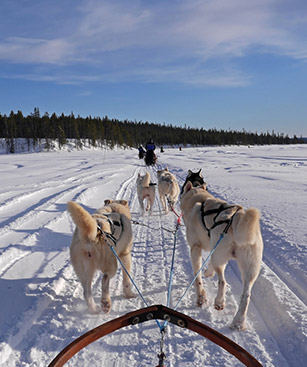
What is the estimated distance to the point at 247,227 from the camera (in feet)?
7.90

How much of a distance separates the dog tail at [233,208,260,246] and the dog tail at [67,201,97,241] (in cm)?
130

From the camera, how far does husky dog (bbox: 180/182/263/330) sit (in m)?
2.46

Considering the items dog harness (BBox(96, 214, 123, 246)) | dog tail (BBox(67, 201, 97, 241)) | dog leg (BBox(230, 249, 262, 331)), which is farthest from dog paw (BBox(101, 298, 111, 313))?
dog leg (BBox(230, 249, 262, 331))

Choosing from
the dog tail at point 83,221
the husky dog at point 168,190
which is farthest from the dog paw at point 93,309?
the husky dog at point 168,190

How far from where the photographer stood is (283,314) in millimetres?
2803

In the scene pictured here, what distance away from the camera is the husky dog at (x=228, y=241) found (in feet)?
8.08

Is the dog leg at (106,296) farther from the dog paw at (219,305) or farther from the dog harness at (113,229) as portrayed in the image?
the dog paw at (219,305)

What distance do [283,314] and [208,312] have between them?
733 millimetres

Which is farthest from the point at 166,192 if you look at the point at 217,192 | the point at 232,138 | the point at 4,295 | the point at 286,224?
the point at 232,138

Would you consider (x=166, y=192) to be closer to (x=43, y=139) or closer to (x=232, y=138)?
(x=43, y=139)

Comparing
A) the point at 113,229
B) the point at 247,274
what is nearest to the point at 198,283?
the point at 247,274

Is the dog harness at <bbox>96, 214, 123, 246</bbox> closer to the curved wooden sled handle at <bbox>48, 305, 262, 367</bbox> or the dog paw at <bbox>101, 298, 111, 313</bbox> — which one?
the dog paw at <bbox>101, 298, 111, 313</bbox>

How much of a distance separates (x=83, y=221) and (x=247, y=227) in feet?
4.72

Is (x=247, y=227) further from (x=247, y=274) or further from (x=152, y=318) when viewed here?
(x=152, y=318)
